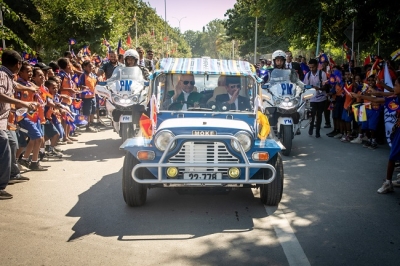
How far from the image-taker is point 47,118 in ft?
29.5

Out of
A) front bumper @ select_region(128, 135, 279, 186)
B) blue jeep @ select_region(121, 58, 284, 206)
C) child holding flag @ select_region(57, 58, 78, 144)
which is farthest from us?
child holding flag @ select_region(57, 58, 78, 144)

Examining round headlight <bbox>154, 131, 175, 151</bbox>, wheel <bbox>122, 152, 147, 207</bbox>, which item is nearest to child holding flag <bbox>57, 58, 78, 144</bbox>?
wheel <bbox>122, 152, 147, 207</bbox>

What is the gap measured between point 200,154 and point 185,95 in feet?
4.60

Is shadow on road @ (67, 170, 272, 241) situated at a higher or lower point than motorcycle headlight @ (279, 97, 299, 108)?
lower

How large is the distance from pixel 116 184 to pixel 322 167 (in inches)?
154

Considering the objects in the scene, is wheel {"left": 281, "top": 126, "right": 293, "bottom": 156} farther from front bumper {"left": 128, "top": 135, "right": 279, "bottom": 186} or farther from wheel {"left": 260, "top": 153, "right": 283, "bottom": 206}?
front bumper {"left": 128, "top": 135, "right": 279, "bottom": 186}

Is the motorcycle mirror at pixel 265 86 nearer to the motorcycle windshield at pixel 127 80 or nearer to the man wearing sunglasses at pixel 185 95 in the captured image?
the motorcycle windshield at pixel 127 80

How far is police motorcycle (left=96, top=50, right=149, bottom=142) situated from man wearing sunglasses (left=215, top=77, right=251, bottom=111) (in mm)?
3512

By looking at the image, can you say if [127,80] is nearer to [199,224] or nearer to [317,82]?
[317,82]

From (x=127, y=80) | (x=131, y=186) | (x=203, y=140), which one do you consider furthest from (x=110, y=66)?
(x=203, y=140)

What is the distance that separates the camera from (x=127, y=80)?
33.4ft

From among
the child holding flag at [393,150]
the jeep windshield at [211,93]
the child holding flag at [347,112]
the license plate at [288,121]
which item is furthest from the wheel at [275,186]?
the child holding flag at [347,112]

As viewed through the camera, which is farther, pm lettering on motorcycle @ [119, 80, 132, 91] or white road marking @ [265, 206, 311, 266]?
pm lettering on motorcycle @ [119, 80, 132, 91]

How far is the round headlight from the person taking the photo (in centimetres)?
548
